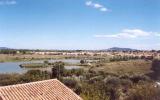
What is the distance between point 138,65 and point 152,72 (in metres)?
14.1

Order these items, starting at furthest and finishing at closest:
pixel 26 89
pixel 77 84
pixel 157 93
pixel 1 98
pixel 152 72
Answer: pixel 152 72 → pixel 77 84 → pixel 157 93 → pixel 26 89 → pixel 1 98

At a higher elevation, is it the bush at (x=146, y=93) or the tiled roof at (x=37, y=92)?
the tiled roof at (x=37, y=92)

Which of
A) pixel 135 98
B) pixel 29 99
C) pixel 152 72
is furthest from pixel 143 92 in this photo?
Result: pixel 152 72

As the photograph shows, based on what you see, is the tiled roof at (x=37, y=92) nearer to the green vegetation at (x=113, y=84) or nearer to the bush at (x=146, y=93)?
the green vegetation at (x=113, y=84)

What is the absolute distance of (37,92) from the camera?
1594cm

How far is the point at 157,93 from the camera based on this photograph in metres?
29.4

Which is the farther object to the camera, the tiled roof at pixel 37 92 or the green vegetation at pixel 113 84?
the green vegetation at pixel 113 84

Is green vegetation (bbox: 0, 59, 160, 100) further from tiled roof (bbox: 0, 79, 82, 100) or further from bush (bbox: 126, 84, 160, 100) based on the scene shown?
tiled roof (bbox: 0, 79, 82, 100)

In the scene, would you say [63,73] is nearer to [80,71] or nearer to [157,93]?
[80,71]

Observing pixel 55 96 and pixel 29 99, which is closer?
pixel 29 99

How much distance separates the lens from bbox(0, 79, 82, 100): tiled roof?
49.9 ft

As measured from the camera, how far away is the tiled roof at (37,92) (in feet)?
49.9

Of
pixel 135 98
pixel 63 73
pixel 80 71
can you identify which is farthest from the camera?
pixel 80 71

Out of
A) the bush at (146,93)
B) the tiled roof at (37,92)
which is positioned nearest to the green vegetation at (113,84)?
the bush at (146,93)
